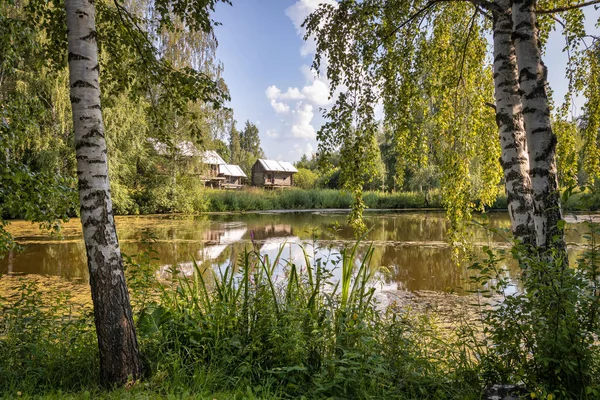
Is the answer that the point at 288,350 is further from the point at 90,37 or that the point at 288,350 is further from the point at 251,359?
the point at 90,37

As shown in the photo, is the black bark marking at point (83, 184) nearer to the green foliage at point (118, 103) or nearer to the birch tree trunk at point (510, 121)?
the green foliage at point (118, 103)

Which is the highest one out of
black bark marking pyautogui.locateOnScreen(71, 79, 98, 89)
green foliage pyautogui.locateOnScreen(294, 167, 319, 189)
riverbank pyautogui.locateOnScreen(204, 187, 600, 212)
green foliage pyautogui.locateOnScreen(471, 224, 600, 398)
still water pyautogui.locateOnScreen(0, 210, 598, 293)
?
green foliage pyautogui.locateOnScreen(294, 167, 319, 189)

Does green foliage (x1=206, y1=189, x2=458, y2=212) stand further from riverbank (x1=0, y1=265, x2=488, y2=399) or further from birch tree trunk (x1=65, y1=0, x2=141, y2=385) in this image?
birch tree trunk (x1=65, y1=0, x2=141, y2=385)

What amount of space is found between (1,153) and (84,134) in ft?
4.42

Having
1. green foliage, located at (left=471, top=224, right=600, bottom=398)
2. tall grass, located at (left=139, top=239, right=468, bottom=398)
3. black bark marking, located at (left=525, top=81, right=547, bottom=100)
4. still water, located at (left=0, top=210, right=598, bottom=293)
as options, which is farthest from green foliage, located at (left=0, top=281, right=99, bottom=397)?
black bark marking, located at (left=525, top=81, right=547, bottom=100)

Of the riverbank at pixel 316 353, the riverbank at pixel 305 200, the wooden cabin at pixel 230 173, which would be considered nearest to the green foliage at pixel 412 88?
the riverbank at pixel 316 353

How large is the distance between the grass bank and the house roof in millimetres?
14388

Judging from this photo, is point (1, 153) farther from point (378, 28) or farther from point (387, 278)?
point (387, 278)

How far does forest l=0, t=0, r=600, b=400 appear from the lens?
2.23 metres

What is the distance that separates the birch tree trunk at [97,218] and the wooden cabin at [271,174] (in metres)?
43.6

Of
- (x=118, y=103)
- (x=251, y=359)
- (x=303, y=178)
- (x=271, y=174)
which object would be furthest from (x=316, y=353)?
(x=303, y=178)

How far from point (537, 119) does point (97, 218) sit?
3.38 metres

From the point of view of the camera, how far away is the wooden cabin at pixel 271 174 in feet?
154

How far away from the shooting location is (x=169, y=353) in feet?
8.87
